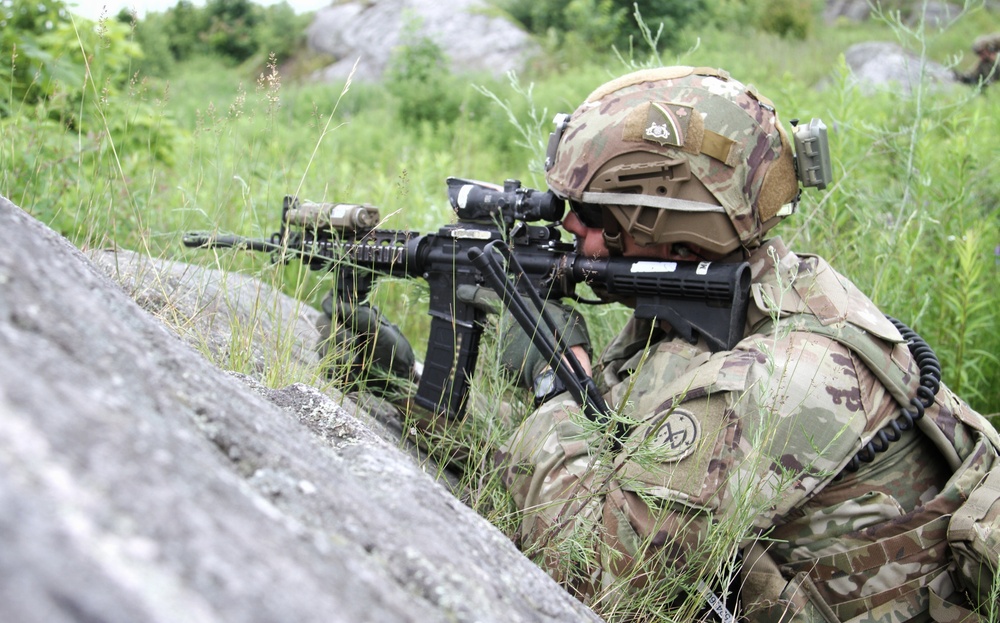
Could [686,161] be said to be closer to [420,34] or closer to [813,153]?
[813,153]

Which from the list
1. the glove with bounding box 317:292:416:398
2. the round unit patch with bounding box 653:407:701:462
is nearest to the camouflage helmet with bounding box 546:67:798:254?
the round unit patch with bounding box 653:407:701:462

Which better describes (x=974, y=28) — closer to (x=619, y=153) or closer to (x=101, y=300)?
(x=619, y=153)

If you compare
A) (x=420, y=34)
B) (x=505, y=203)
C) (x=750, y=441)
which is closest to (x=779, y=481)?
(x=750, y=441)

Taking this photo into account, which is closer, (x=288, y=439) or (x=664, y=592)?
(x=288, y=439)

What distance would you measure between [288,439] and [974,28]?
2001 cm

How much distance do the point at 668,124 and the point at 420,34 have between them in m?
13.3

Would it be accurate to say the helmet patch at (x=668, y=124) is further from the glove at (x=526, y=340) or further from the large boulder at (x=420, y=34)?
the large boulder at (x=420, y=34)

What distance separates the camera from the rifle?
2574 millimetres

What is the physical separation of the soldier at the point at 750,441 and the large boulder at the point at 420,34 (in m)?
11.1

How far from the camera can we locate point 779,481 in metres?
2.06

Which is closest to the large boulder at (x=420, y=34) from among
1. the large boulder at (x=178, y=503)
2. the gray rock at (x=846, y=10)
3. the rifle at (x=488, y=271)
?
the rifle at (x=488, y=271)

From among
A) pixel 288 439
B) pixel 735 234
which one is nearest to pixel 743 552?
pixel 735 234

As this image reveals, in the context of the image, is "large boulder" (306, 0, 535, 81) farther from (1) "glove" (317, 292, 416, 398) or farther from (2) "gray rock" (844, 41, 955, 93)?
(1) "glove" (317, 292, 416, 398)

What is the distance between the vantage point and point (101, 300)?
1185 millimetres
